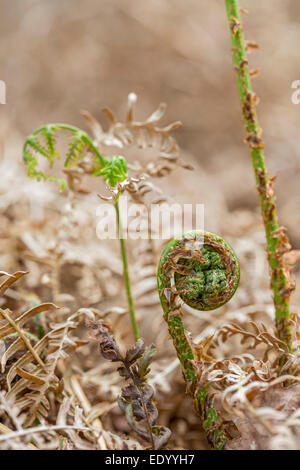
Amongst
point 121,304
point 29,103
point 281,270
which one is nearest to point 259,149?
point 281,270

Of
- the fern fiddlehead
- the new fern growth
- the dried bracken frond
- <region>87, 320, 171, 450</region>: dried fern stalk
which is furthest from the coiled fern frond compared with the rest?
<region>87, 320, 171, 450</region>: dried fern stalk

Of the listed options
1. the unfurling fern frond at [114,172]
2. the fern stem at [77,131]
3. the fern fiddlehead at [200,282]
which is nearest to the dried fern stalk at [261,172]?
the fern fiddlehead at [200,282]

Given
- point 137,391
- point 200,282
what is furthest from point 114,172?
point 137,391

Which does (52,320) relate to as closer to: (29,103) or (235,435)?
(235,435)

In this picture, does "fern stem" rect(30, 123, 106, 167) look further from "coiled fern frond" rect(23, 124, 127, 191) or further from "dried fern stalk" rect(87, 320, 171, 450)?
"dried fern stalk" rect(87, 320, 171, 450)

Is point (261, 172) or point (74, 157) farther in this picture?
point (74, 157)

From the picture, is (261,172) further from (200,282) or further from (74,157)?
(74,157)

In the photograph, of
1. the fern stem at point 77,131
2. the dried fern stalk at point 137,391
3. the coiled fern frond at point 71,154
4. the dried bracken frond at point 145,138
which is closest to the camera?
the dried fern stalk at point 137,391

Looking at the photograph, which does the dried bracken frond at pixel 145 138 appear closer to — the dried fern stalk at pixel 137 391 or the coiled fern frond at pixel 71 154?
the coiled fern frond at pixel 71 154
